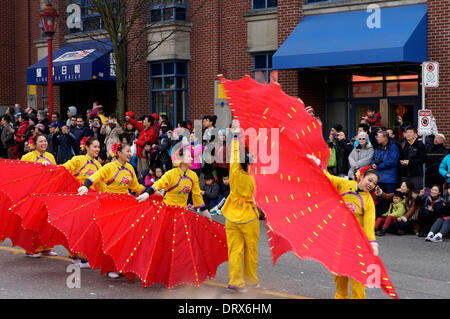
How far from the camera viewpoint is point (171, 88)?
21.6m

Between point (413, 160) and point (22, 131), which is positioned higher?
point (22, 131)

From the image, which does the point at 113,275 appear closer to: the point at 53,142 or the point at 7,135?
the point at 53,142

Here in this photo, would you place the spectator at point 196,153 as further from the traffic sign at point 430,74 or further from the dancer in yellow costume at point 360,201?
the dancer in yellow costume at point 360,201

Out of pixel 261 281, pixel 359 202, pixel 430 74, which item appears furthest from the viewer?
pixel 430 74

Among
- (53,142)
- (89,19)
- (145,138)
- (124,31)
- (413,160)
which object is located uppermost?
(89,19)

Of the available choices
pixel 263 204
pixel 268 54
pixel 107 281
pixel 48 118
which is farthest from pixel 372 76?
pixel 263 204

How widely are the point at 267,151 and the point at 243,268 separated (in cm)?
249

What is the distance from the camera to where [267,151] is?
6.36 metres

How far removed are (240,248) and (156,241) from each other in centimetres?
98

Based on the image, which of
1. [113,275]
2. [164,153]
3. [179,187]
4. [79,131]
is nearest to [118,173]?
[179,187]

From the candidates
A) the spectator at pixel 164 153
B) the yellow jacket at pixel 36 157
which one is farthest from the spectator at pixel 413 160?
the yellow jacket at pixel 36 157

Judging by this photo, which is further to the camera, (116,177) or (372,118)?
(372,118)

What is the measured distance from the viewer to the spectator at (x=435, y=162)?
41.0 ft

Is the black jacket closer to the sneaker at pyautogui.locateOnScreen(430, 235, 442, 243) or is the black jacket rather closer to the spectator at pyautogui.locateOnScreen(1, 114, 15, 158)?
the sneaker at pyautogui.locateOnScreen(430, 235, 442, 243)
